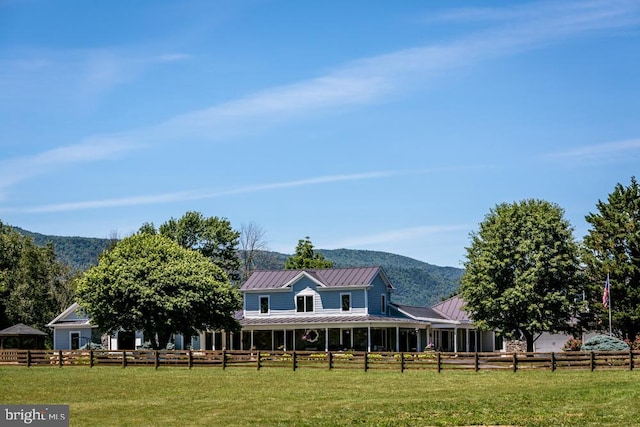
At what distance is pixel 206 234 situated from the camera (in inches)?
3612

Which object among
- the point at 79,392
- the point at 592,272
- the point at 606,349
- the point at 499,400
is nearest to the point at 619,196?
the point at 592,272

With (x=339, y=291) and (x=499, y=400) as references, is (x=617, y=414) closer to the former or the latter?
(x=499, y=400)

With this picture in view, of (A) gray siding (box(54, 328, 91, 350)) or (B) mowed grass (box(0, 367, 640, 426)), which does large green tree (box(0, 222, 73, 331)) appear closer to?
(A) gray siding (box(54, 328, 91, 350))

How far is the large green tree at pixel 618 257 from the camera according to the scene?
56.0m

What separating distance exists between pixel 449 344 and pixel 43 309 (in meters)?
38.4

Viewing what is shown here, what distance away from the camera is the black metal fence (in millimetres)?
42625

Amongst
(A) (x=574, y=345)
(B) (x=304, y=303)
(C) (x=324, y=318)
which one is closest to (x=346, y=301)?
(C) (x=324, y=318)

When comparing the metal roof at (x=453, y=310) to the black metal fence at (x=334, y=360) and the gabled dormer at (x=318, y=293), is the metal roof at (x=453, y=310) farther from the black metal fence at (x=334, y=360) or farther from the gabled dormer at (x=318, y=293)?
the black metal fence at (x=334, y=360)

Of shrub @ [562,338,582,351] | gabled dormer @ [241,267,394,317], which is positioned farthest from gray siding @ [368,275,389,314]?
shrub @ [562,338,582,351]

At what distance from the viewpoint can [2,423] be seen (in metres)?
21.3

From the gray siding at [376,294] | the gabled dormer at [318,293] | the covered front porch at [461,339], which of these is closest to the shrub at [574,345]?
the gabled dormer at [318,293]

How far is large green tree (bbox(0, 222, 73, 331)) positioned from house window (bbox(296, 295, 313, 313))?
28.9 metres

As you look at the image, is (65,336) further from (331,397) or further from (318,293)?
(331,397)

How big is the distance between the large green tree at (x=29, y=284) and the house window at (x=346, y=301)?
32.3m
